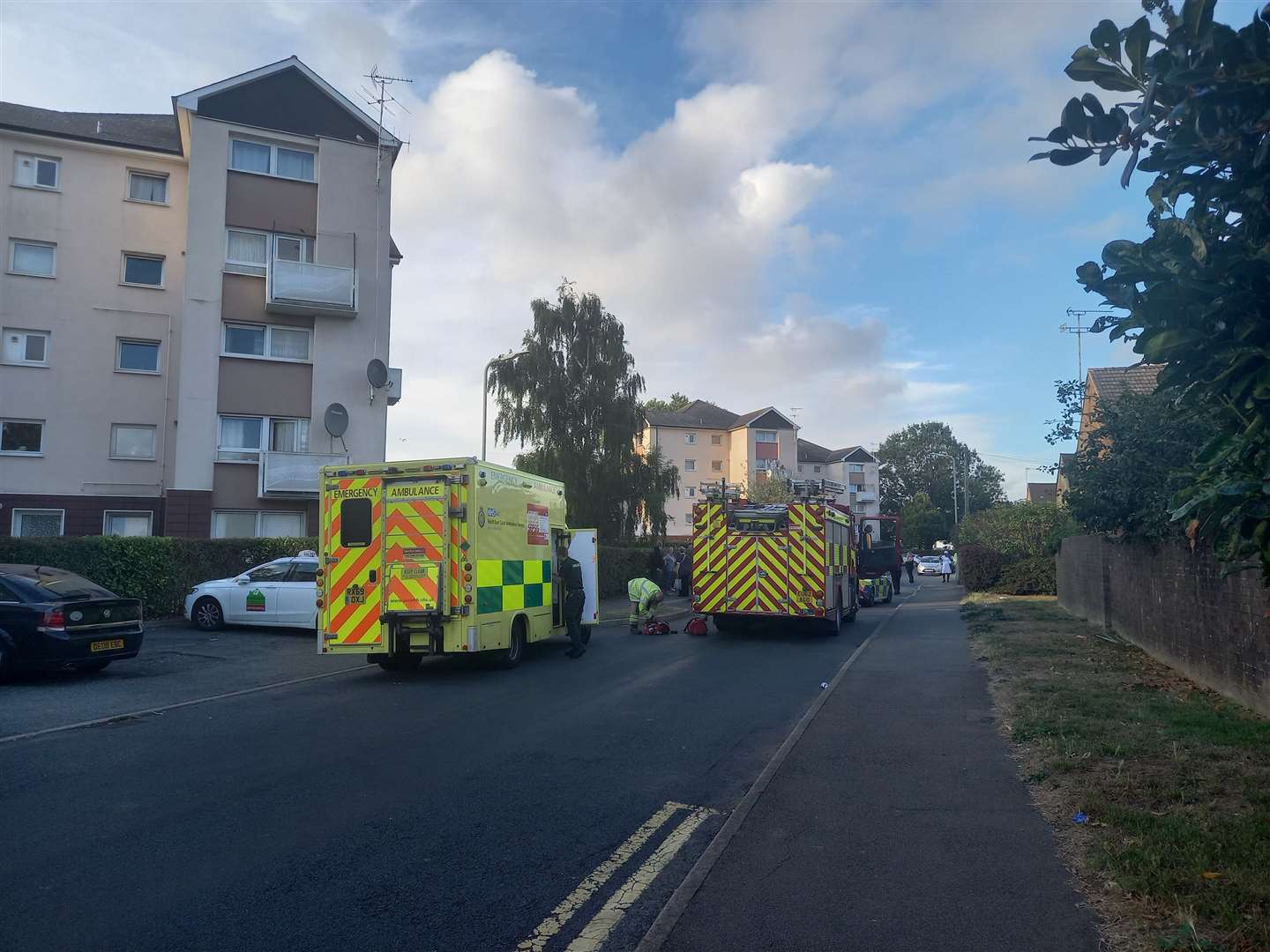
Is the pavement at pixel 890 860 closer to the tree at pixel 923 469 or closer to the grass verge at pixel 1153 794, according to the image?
the grass verge at pixel 1153 794

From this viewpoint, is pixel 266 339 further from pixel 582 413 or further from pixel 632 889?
pixel 632 889

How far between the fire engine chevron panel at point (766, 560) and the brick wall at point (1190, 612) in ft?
16.6

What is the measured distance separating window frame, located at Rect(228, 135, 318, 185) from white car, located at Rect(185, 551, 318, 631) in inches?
530

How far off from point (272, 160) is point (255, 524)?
33.1ft

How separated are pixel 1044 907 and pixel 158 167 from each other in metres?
29.1

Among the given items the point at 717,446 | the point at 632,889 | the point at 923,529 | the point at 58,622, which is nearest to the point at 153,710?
the point at 58,622

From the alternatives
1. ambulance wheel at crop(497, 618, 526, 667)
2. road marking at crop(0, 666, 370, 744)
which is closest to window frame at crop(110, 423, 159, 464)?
road marking at crop(0, 666, 370, 744)

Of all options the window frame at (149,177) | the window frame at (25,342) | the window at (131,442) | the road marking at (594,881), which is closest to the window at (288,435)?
the window at (131,442)

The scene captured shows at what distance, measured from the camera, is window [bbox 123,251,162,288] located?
86.3 ft

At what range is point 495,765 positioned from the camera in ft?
24.5

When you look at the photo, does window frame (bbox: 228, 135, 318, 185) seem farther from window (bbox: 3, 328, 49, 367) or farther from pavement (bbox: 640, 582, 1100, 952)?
pavement (bbox: 640, 582, 1100, 952)

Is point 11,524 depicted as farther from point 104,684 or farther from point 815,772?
point 815,772

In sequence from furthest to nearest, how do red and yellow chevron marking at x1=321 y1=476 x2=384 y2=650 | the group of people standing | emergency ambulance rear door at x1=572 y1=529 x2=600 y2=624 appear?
the group of people standing → emergency ambulance rear door at x1=572 y1=529 x2=600 y2=624 → red and yellow chevron marking at x1=321 y1=476 x2=384 y2=650

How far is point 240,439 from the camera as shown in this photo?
2577 centimetres
